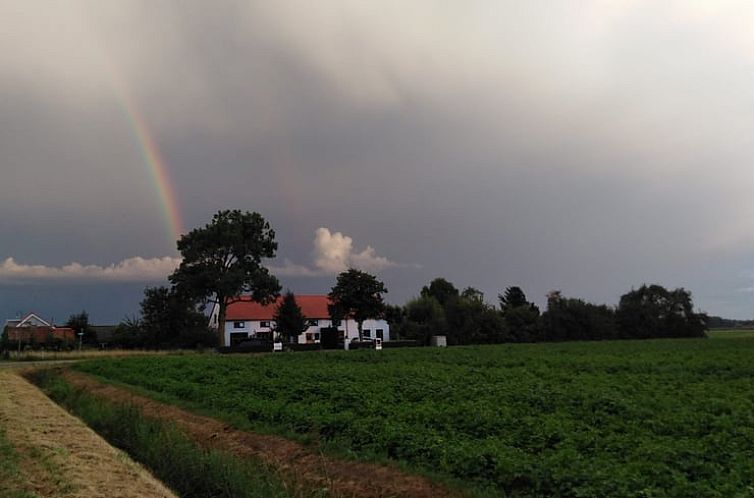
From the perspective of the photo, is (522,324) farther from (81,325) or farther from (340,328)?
(81,325)

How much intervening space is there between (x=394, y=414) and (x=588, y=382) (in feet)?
30.9

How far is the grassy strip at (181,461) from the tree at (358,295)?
5407cm

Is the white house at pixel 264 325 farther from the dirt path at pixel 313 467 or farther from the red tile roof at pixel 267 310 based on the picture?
the dirt path at pixel 313 467

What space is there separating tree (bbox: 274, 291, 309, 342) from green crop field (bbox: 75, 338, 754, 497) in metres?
53.8

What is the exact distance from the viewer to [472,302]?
98.6 metres

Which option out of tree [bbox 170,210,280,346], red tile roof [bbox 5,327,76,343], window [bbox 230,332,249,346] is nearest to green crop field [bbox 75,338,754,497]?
tree [bbox 170,210,280,346]

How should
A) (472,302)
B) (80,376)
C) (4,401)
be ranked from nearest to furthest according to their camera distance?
1. (4,401)
2. (80,376)
3. (472,302)

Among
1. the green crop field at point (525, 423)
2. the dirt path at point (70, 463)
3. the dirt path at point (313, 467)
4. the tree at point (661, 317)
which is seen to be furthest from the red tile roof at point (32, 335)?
the tree at point (661, 317)

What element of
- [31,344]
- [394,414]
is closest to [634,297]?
[31,344]

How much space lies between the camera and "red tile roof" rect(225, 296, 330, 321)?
101 m

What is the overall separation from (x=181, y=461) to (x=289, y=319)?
223 feet

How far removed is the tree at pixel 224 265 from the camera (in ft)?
219

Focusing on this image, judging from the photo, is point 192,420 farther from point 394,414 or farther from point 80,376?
point 80,376

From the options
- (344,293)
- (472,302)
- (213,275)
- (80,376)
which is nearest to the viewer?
(80,376)
